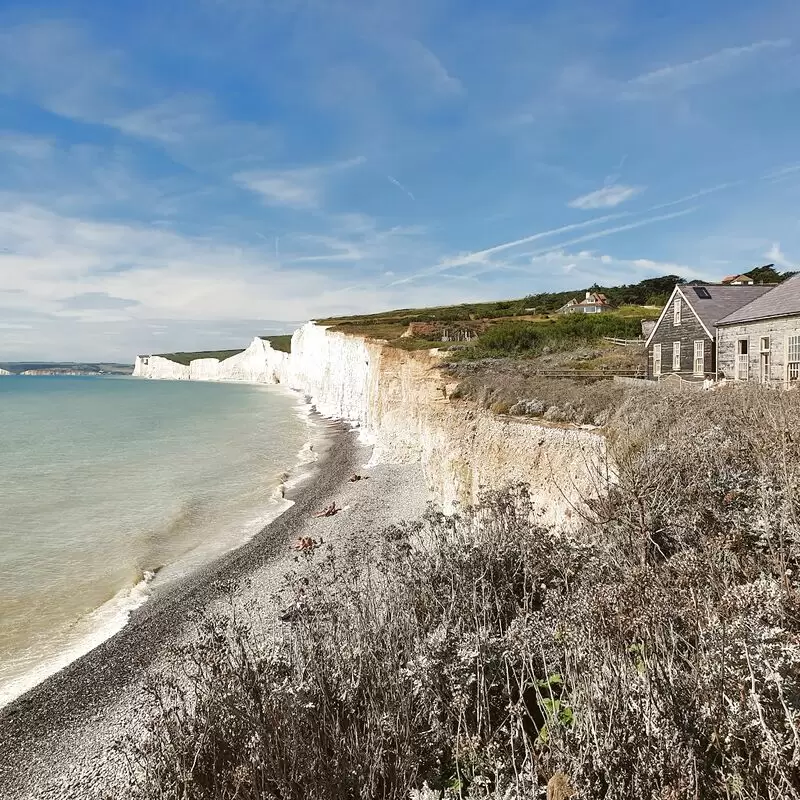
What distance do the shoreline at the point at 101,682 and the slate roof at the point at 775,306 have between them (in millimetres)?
17700

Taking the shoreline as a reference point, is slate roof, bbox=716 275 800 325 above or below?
above

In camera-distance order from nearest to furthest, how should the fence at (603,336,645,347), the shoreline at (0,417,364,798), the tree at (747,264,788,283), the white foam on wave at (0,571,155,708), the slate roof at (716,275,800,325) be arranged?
the shoreline at (0,417,364,798), the white foam on wave at (0,571,155,708), the slate roof at (716,275,800,325), the fence at (603,336,645,347), the tree at (747,264,788,283)

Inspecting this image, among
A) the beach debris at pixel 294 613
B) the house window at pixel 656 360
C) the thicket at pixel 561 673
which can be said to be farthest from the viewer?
the house window at pixel 656 360

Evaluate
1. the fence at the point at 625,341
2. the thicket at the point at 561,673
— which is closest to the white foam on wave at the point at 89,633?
the thicket at the point at 561,673

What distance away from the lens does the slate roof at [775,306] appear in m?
16.3

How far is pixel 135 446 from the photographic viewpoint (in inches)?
1300

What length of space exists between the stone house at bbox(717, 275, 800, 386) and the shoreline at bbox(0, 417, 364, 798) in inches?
651

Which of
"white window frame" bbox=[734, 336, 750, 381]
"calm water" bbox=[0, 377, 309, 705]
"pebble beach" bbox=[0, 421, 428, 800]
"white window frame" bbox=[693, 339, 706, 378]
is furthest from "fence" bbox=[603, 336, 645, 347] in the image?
"calm water" bbox=[0, 377, 309, 705]

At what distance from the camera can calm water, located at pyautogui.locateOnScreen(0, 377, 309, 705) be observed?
419 inches

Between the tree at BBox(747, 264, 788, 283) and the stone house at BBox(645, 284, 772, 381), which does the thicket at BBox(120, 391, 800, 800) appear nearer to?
the stone house at BBox(645, 284, 772, 381)

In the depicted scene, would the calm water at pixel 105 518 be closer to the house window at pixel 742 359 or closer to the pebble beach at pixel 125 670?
the pebble beach at pixel 125 670

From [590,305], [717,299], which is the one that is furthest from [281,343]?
[717,299]

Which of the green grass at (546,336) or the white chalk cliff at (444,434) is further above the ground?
the green grass at (546,336)

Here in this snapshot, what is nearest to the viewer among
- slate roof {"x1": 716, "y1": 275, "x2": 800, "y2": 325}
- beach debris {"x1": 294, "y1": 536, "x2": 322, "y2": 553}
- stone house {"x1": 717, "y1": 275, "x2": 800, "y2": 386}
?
beach debris {"x1": 294, "y1": 536, "x2": 322, "y2": 553}
